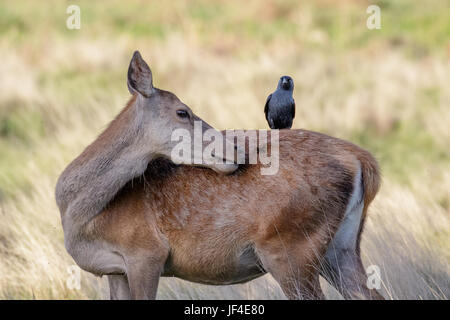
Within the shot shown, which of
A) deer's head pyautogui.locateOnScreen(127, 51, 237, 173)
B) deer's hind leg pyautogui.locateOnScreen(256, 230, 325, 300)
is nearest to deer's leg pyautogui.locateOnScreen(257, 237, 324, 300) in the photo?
deer's hind leg pyautogui.locateOnScreen(256, 230, 325, 300)

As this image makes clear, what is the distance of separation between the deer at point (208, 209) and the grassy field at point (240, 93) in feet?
4.47

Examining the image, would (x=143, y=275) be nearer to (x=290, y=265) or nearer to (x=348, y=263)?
(x=290, y=265)

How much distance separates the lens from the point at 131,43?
2147 centimetres

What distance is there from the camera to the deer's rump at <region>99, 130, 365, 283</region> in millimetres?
5926

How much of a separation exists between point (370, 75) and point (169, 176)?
42.3 feet

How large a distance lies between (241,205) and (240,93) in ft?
35.7

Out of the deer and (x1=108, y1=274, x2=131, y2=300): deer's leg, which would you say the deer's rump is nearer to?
the deer

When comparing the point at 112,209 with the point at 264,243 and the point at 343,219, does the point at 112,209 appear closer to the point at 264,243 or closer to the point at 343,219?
the point at 264,243

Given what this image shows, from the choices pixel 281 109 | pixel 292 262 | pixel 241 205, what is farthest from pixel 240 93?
pixel 292 262

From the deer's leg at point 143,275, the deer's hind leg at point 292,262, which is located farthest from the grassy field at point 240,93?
the deer's leg at point 143,275

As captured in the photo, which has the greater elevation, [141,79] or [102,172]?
[141,79]

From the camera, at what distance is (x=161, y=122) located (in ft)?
20.1

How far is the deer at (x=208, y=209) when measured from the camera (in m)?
5.90

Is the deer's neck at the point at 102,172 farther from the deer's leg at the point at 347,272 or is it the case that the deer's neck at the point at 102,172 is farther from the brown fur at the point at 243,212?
the deer's leg at the point at 347,272
